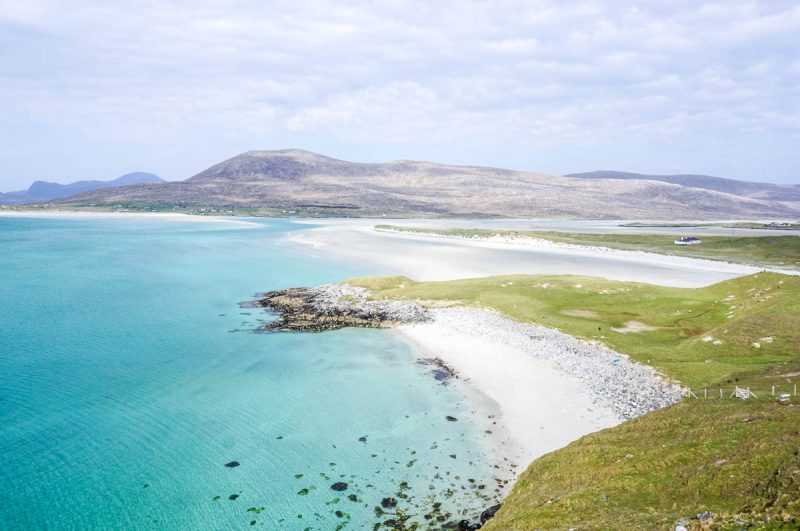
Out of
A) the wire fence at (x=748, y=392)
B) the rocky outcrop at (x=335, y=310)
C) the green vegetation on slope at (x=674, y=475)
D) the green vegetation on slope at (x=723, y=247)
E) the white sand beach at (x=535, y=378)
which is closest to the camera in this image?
the green vegetation on slope at (x=674, y=475)

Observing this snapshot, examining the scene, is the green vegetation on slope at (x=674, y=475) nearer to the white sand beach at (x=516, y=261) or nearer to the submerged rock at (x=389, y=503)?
the submerged rock at (x=389, y=503)

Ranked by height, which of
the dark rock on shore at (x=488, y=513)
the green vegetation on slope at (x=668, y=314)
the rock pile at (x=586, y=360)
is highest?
the green vegetation on slope at (x=668, y=314)

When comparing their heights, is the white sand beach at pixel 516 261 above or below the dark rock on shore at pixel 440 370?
above

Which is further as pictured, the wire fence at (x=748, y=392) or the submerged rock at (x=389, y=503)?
the wire fence at (x=748, y=392)

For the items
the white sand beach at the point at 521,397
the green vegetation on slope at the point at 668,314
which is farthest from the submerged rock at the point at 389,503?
the green vegetation on slope at the point at 668,314

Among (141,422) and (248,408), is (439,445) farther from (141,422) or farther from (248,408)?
(141,422)

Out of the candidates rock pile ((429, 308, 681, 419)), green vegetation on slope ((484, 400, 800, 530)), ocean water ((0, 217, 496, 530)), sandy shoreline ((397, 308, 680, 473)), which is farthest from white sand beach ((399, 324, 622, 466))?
green vegetation on slope ((484, 400, 800, 530))

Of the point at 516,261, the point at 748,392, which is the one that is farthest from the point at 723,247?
the point at 748,392
